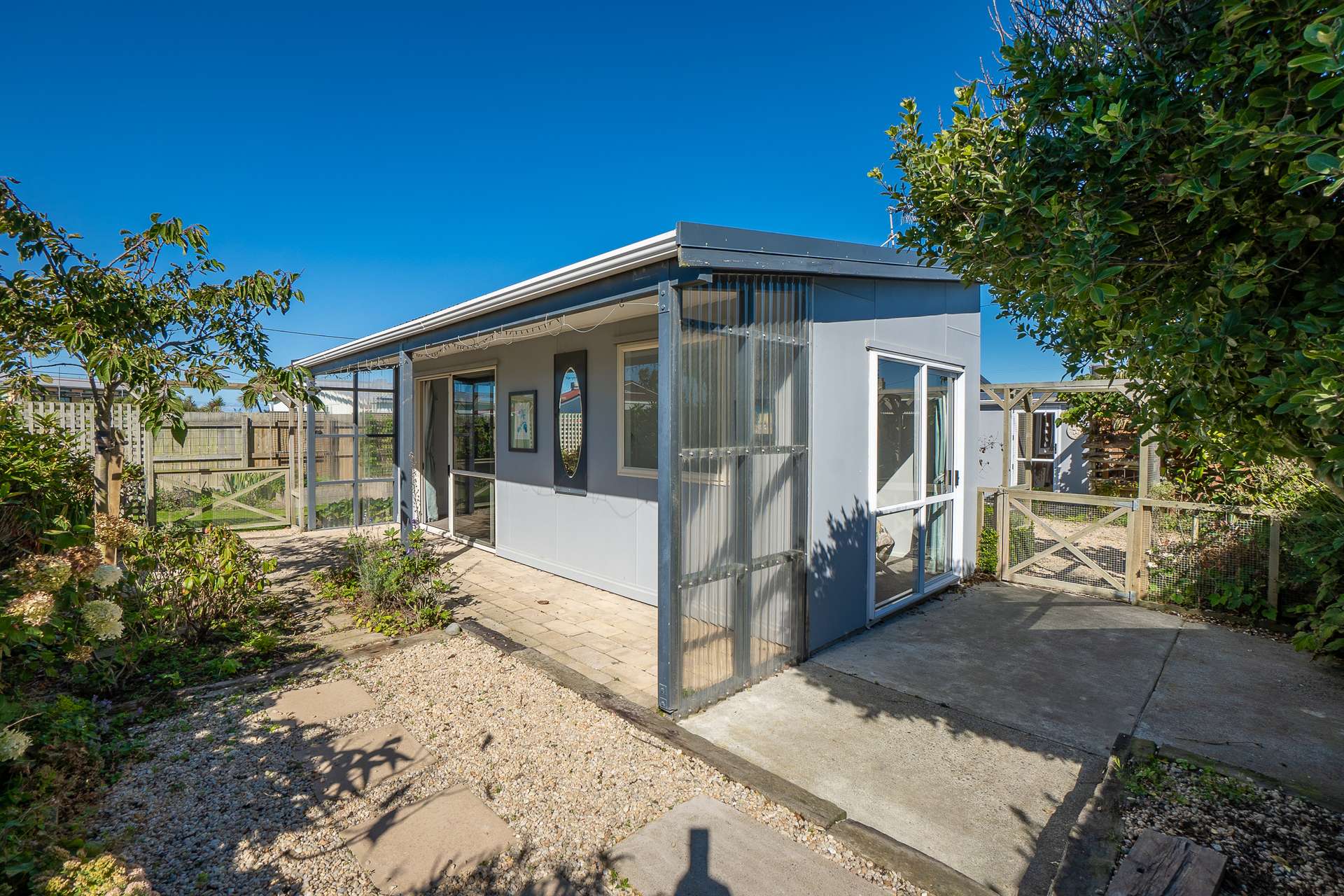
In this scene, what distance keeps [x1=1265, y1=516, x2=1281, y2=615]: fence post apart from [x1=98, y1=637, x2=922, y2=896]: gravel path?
504 centimetres

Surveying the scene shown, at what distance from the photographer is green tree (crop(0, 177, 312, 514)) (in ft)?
11.0

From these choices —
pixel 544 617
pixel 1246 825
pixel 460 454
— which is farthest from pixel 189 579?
pixel 1246 825

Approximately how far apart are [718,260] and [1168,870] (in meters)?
3.04

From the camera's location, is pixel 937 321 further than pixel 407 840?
Yes

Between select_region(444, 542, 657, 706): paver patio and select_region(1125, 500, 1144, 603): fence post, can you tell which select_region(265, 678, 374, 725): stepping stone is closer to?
select_region(444, 542, 657, 706): paver patio

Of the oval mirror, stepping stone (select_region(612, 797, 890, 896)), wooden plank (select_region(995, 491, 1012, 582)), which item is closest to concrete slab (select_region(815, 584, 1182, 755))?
wooden plank (select_region(995, 491, 1012, 582))

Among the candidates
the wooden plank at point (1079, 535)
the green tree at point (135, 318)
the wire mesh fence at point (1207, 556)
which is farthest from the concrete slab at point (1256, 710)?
the green tree at point (135, 318)

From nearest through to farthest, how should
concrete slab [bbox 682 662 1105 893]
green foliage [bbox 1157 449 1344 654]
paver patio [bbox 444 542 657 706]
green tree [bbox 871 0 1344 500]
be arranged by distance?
green tree [bbox 871 0 1344 500], concrete slab [bbox 682 662 1105 893], green foliage [bbox 1157 449 1344 654], paver patio [bbox 444 542 657 706]

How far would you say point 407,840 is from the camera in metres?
2.32

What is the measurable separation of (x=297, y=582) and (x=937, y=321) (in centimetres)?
701

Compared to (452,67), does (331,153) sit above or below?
below

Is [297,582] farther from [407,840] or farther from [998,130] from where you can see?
[998,130]

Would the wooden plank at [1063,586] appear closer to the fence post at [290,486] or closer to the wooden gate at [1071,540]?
the wooden gate at [1071,540]

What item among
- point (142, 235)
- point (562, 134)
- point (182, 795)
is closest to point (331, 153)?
point (562, 134)
